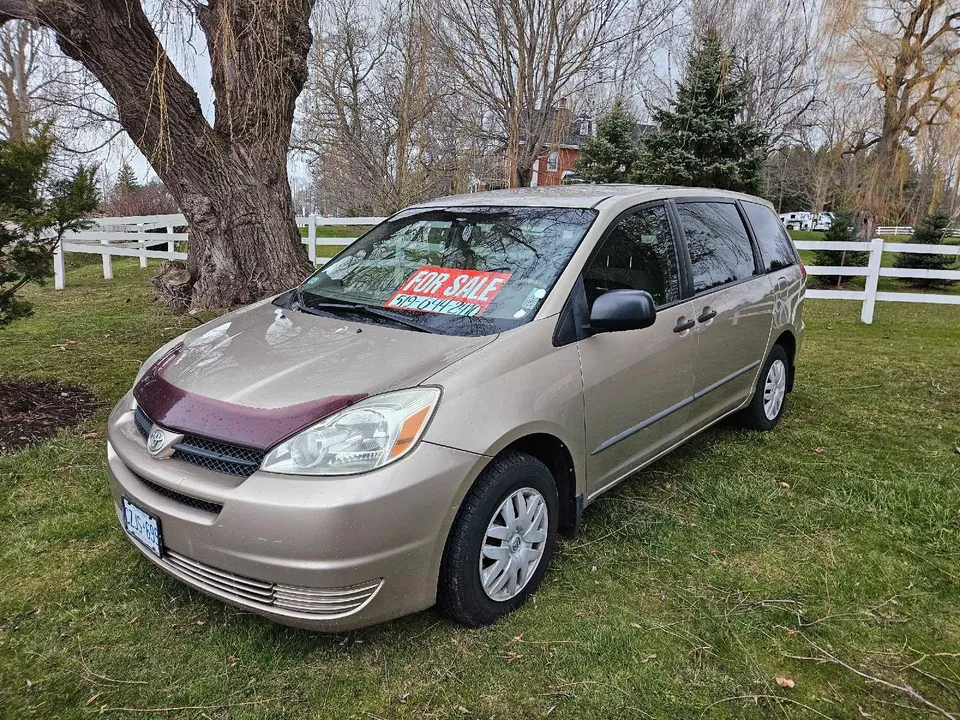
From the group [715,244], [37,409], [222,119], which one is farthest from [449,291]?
[222,119]

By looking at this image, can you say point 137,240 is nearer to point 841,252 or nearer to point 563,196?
point 563,196

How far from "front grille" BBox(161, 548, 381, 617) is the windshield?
1088 millimetres

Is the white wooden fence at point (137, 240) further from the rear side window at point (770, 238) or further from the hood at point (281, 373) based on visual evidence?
the hood at point (281, 373)

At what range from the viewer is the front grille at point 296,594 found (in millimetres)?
2199

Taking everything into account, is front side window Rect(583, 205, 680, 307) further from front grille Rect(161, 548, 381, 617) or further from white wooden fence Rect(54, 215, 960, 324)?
white wooden fence Rect(54, 215, 960, 324)

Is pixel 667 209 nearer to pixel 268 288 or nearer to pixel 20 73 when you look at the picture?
pixel 268 288

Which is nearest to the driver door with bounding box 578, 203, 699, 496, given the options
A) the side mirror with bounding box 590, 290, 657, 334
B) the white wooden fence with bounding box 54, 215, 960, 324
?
the side mirror with bounding box 590, 290, 657, 334

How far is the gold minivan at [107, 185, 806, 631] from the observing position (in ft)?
7.25

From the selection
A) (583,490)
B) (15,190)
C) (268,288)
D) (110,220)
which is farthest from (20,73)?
(583,490)

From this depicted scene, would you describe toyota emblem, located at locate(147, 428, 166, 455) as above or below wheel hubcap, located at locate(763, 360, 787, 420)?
above

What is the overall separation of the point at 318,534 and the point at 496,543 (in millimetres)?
756

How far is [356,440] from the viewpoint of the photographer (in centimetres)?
226

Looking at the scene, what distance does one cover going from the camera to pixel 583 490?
299cm

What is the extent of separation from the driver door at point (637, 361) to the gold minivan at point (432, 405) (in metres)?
0.01
